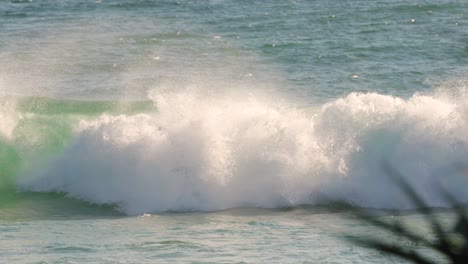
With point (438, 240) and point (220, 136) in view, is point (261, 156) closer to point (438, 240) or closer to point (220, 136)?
point (220, 136)

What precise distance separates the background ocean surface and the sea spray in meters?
0.02

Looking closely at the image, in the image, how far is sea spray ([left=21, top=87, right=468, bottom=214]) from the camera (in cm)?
1115

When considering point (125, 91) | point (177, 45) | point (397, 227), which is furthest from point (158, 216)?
point (177, 45)

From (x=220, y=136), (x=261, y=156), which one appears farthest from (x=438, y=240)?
(x=220, y=136)

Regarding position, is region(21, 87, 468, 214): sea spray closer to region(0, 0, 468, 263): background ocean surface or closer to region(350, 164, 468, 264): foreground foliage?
region(0, 0, 468, 263): background ocean surface

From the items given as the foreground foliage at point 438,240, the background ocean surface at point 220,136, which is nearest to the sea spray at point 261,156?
the background ocean surface at point 220,136

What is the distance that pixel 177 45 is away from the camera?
20.3 metres

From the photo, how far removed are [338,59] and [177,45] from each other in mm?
3250

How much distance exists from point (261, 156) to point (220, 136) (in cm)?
55

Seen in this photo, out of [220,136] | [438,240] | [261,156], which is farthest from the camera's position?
[220,136]

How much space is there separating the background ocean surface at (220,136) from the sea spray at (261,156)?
0.02 meters

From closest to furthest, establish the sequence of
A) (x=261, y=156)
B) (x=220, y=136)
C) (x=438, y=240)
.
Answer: (x=438, y=240) < (x=261, y=156) < (x=220, y=136)

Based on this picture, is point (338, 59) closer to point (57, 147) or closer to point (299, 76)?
point (299, 76)

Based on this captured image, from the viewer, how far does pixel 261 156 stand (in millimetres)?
11891
